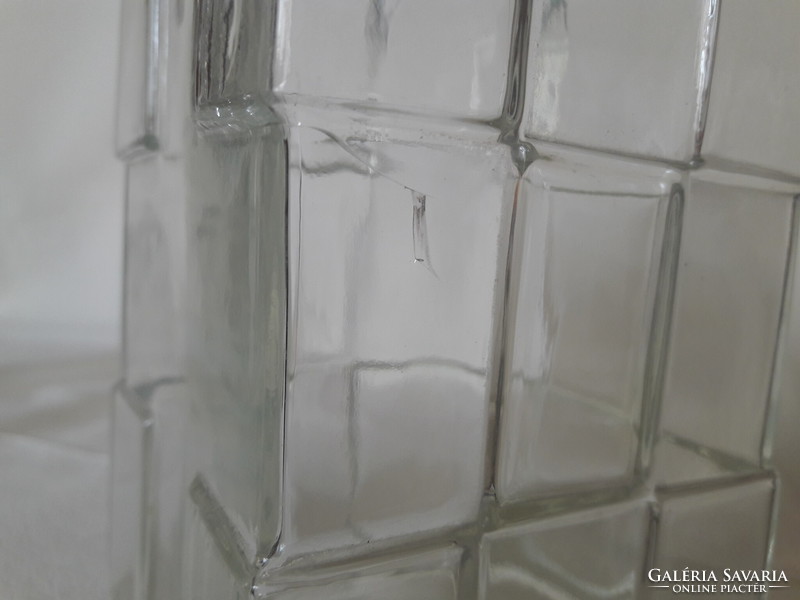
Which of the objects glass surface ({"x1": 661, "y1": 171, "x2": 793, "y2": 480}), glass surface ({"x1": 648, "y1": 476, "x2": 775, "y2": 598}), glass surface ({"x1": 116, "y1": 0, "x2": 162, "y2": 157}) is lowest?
glass surface ({"x1": 648, "y1": 476, "x2": 775, "y2": 598})

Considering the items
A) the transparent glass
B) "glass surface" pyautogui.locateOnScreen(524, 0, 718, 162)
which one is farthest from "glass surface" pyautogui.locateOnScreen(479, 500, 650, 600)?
"glass surface" pyautogui.locateOnScreen(524, 0, 718, 162)

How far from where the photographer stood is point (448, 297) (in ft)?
0.59

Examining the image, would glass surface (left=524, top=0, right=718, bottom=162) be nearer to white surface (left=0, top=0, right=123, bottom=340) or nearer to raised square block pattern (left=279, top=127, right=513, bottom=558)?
raised square block pattern (left=279, top=127, right=513, bottom=558)

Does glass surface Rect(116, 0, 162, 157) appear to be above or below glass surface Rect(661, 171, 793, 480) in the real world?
above

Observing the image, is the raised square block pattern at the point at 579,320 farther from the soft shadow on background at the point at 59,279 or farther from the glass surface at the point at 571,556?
the soft shadow on background at the point at 59,279

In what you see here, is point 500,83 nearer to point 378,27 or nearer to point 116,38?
point 378,27

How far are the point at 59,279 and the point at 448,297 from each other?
0.19m

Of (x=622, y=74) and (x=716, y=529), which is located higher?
Result: (x=622, y=74)

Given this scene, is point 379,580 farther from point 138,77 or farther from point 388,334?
point 138,77

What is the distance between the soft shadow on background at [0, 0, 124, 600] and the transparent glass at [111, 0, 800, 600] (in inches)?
0.7

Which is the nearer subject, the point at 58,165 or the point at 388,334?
the point at 388,334

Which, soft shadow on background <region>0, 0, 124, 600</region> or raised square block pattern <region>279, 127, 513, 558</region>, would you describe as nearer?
raised square block pattern <region>279, 127, 513, 558</region>

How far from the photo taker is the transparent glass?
6.3 inches

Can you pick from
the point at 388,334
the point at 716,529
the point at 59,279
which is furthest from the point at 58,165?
the point at 716,529
